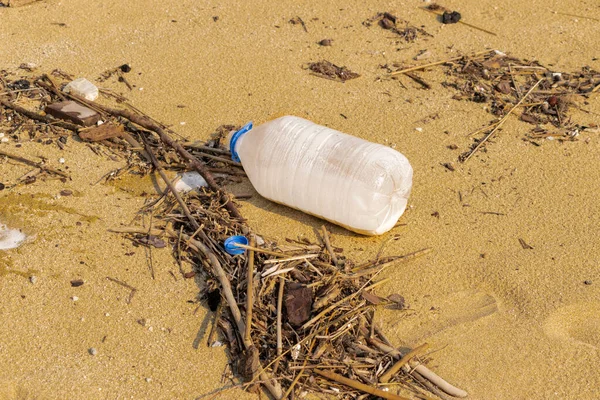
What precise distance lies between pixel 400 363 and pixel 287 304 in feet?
1.75

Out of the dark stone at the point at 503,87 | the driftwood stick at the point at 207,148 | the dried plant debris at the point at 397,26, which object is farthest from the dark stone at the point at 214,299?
the dried plant debris at the point at 397,26

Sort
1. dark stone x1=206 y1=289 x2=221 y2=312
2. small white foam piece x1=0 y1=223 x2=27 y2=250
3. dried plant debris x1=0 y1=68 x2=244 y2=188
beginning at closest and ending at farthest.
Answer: dark stone x1=206 y1=289 x2=221 y2=312 < small white foam piece x1=0 y1=223 x2=27 y2=250 < dried plant debris x1=0 y1=68 x2=244 y2=188

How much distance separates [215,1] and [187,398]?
389 cm

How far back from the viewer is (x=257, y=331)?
299cm

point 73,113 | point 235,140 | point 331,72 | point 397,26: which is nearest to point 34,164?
point 73,113

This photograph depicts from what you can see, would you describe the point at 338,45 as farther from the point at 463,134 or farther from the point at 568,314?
the point at 568,314

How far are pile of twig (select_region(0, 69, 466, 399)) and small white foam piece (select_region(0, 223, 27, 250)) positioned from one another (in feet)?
1.56

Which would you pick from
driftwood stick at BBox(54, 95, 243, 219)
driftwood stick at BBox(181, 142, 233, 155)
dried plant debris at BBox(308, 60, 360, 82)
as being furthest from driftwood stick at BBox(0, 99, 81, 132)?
dried plant debris at BBox(308, 60, 360, 82)

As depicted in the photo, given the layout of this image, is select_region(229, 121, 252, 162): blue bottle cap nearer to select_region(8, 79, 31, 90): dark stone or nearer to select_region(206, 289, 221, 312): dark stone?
select_region(206, 289, 221, 312): dark stone

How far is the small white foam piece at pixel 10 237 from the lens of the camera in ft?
11.1

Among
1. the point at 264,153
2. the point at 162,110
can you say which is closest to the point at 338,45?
the point at 162,110

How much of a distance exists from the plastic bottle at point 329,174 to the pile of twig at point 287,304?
182 millimetres

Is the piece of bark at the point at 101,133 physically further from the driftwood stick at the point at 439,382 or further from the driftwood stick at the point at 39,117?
the driftwood stick at the point at 439,382

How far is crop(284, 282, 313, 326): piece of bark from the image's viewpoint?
3.00 m
